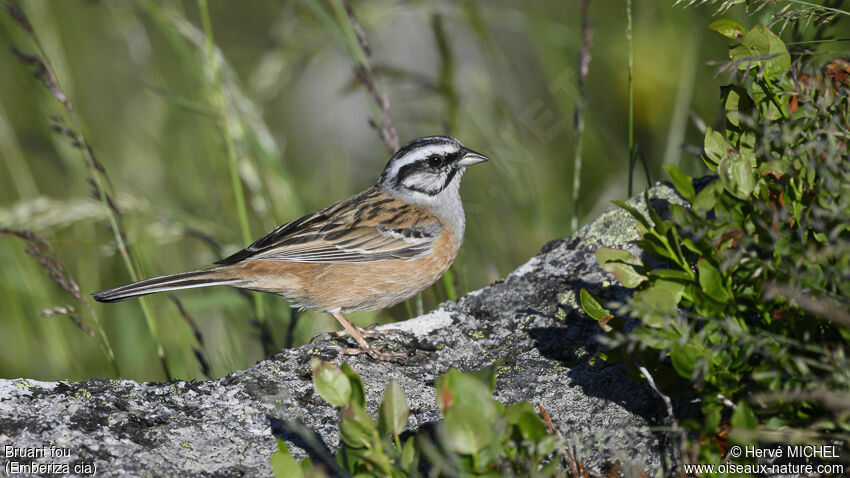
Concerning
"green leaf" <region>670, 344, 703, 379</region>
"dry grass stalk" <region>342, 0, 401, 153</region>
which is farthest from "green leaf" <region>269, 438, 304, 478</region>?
"dry grass stalk" <region>342, 0, 401, 153</region>

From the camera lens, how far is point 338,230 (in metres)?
4.52

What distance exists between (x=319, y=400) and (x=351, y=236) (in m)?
1.87

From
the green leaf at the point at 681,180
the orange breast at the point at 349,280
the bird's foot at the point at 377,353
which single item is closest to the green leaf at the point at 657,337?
the green leaf at the point at 681,180

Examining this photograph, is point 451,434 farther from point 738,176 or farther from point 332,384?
point 738,176

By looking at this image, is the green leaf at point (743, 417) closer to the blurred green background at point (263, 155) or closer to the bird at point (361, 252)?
the bird at point (361, 252)

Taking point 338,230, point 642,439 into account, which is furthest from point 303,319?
point 642,439

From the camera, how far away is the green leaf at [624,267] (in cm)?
234

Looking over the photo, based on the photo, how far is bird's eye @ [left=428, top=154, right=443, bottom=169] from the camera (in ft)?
15.7

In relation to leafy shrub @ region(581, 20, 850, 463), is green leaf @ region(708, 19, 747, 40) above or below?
above

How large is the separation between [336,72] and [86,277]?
511 cm

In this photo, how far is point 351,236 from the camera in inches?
178

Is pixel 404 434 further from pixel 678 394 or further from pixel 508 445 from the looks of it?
pixel 678 394

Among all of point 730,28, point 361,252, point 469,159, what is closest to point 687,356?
point 730,28

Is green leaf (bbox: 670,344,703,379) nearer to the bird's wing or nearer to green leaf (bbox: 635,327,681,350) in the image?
green leaf (bbox: 635,327,681,350)
